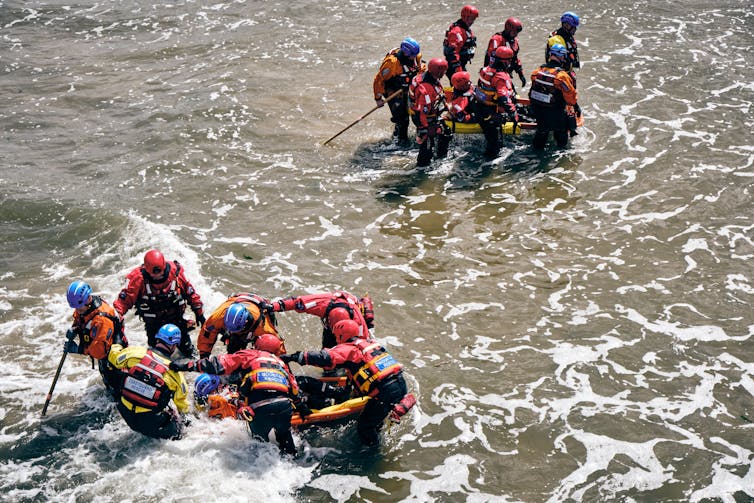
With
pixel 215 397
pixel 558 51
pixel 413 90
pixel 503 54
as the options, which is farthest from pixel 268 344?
pixel 558 51

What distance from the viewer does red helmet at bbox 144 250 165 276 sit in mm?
7617

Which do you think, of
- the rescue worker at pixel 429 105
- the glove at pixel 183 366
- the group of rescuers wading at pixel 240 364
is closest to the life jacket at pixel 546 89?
the rescue worker at pixel 429 105

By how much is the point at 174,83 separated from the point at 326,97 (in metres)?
3.74

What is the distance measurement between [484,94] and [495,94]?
0.18 metres

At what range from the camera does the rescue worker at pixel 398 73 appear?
12359 mm

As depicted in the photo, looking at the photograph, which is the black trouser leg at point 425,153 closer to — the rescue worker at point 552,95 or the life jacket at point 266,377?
the rescue worker at point 552,95

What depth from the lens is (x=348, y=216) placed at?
1152 centimetres

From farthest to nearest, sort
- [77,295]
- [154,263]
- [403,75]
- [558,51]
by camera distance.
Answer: [403,75], [558,51], [154,263], [77,295]

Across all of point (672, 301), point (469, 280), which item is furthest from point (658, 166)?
point (469, 280)

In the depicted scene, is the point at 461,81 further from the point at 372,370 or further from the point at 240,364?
the point at 240,364

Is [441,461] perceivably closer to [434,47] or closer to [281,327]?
[281,327]

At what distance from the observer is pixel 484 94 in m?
12.0

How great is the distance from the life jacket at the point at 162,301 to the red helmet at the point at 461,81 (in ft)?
20.6

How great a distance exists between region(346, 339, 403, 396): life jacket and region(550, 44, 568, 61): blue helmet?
7.43 meters
